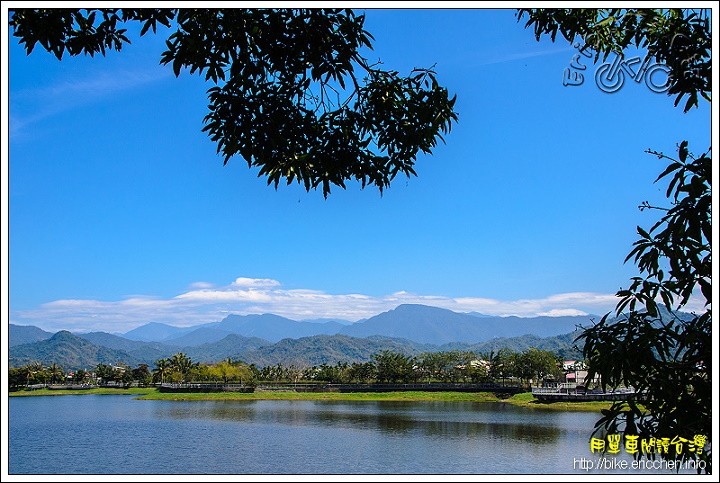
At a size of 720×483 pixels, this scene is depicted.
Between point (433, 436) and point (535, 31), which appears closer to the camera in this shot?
point (535, 31)

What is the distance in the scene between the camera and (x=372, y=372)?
4875cm

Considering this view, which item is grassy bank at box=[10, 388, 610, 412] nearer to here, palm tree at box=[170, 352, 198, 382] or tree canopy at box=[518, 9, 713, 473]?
palm tree at box=[170, 352, 198, 382]

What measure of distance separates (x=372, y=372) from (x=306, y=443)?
30661 mm

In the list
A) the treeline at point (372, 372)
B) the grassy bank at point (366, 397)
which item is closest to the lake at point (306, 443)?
the grassy bank at point (366, 397)

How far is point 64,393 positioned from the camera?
52.8m

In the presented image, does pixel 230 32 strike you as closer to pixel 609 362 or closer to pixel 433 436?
pixel 609 362

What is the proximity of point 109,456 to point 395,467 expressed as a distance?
32.1 feet

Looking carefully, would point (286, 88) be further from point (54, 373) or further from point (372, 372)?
point (54, 373)

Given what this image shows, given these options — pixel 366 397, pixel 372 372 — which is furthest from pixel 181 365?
pixel 366 397

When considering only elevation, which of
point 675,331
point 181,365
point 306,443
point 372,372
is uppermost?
point 675,331

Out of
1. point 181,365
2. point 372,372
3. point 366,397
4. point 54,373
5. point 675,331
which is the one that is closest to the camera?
point 675,331

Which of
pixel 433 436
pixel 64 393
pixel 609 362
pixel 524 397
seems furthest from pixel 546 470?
pixel 64 393

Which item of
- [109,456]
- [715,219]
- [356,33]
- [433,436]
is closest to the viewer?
[715,219]

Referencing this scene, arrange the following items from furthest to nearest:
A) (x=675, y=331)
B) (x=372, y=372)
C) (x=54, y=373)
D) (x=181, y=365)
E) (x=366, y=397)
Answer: (x=54, y=373), (x=181, y=365), (x=372, y=372), (x=366, y=397), (x=675, y=331)
